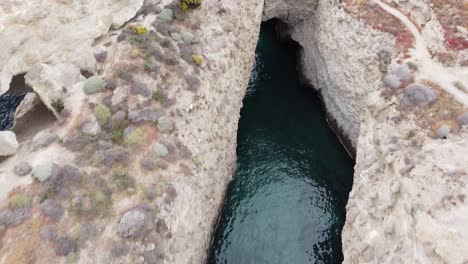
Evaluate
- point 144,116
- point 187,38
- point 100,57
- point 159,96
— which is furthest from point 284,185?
point 100,57

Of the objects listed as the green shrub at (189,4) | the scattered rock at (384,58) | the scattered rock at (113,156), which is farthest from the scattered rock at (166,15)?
the scattered rock at (384,58)

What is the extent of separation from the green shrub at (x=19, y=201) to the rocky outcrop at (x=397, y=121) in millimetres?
26229

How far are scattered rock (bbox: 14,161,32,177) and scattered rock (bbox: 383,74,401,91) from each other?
33835 mm

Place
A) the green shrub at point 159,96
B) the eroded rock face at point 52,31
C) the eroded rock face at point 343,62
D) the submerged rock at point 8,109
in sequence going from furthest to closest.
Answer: the submerged rock at point 8,109 < the eroded rock face at point 343,62 < the green shrub at point 159,96 < the eroded rock face at point 52,31

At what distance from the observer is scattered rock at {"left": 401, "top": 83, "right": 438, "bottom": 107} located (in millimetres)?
36750

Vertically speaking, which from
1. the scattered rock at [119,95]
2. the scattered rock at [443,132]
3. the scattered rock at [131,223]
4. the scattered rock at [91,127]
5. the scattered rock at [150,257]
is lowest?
the scattered rock at [150,257]

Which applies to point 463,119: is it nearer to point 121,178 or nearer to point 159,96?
point 159,96

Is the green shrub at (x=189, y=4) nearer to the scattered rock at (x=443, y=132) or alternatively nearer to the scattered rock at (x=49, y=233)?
the scattered rock at (x=49, y=233)

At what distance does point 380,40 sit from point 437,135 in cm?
1492

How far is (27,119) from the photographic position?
121 ft

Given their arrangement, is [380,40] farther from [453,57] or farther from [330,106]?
[330,106]

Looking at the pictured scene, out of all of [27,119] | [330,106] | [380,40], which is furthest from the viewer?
[330,106]

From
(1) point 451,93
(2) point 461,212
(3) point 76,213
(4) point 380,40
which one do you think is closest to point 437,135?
(1) point 451,93

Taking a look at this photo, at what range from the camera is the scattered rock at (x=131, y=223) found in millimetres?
29469
